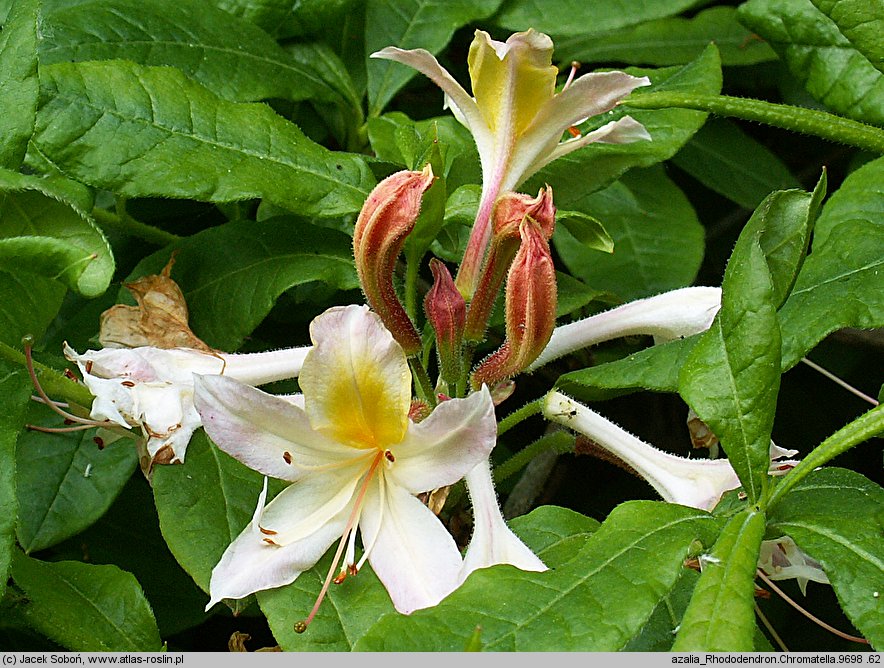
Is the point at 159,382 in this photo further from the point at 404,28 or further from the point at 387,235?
the point at 404,28

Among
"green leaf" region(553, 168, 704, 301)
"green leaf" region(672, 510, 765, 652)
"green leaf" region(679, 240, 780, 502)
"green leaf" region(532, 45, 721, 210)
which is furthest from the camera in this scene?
"green leaf" region(553, 168, 704, 301)

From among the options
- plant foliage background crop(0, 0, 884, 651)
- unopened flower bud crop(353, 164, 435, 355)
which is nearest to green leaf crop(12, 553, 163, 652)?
plant foliage background crop(0, 0, 884, 651)

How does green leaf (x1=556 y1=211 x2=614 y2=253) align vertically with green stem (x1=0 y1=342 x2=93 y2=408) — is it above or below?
above

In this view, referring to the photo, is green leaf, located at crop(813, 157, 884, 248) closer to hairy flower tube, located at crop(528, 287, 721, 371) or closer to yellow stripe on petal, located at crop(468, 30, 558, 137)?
hairy flower tube, located at crop(528, 287, 721, 371)

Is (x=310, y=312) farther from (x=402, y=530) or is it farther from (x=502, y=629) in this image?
(x=502, y=629)

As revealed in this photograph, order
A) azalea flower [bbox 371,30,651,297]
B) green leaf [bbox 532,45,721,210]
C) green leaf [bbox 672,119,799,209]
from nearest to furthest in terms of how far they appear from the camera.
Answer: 1. azalea flower [bbox 371,30,651,297]
2. green leaf [bbox 532,45,721,210]
3. green leaf [bbox 672,119,799,209]

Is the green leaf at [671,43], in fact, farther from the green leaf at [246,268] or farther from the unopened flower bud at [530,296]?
the unopened flower bud at [530,296]

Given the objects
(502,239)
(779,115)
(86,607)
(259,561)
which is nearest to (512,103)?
(502,239)
